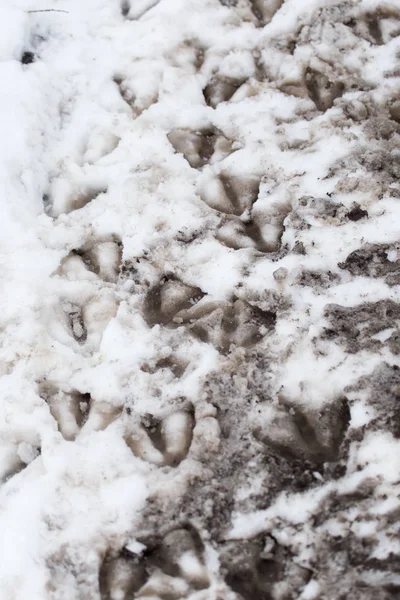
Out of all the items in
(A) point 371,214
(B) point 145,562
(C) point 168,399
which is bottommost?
(B) point 145,562

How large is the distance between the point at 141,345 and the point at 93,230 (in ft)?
1.60

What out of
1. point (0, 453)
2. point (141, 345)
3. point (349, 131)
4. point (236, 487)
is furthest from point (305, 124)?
point (0, 453)

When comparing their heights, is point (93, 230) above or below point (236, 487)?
above

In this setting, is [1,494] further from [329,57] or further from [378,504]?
[329,57]

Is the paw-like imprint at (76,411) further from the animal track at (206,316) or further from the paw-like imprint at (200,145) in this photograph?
the paw-like imprint at (200,145)

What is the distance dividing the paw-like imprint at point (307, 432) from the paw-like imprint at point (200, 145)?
3.24ft

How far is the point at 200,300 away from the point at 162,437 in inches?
17.4

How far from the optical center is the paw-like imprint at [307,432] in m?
1.53

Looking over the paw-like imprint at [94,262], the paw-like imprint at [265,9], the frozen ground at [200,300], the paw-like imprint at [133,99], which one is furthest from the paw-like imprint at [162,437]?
the paw-like imprint at [265,9]

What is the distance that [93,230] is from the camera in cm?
204

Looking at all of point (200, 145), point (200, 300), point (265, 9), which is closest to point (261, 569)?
point (200, 300)

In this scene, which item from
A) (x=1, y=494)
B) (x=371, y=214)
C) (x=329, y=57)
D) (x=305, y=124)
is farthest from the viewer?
(x=329, y=57)

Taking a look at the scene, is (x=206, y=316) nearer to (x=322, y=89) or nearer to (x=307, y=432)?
(x=307, y=432)

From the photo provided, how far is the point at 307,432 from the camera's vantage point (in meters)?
1.57
